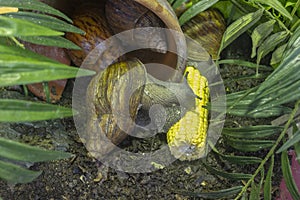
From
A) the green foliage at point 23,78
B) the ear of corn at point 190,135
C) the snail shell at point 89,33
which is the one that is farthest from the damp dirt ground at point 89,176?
the green foliage at point 23,78

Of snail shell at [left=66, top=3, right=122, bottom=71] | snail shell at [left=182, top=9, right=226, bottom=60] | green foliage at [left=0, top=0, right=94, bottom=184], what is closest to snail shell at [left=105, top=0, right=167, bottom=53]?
snail shell at [left=66, top=3, right=122, bottom=71]

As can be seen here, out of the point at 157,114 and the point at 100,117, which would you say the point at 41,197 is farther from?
the point at 157,114

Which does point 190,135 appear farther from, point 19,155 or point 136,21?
point 19,155

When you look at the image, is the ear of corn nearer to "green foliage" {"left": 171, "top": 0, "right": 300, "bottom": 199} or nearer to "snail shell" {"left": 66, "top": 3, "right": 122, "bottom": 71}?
"green foliage" {"left": 171, "top": 0, "right": 300, "bottom": 199}

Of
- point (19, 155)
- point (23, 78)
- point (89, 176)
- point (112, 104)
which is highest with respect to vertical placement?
point (23, 78)

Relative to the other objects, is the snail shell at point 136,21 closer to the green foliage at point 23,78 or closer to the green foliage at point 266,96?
the green foliage at point 266,96

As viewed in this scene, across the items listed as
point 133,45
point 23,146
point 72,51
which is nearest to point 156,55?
point 133,45

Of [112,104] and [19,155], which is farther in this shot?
[112,104]

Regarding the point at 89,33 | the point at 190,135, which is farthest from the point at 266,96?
the point at 89,33
